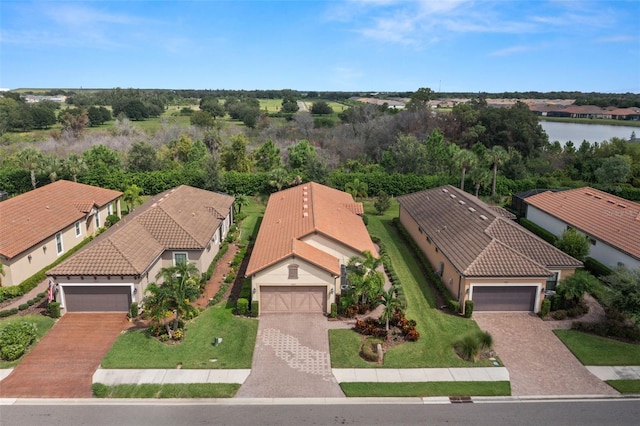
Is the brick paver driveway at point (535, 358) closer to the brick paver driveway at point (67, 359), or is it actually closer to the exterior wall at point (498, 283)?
the exterior wall at point (498, 283)

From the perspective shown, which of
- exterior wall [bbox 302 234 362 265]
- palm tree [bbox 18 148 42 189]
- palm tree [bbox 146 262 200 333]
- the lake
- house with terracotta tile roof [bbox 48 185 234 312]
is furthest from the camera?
the lake

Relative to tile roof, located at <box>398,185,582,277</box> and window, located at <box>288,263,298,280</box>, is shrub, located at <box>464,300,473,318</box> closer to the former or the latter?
tile roof, located at <box>398,185,582,277</box>

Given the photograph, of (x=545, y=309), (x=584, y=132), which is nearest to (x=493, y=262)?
(x=545, y=309)

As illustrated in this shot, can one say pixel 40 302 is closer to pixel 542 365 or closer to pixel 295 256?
pixel 295 256

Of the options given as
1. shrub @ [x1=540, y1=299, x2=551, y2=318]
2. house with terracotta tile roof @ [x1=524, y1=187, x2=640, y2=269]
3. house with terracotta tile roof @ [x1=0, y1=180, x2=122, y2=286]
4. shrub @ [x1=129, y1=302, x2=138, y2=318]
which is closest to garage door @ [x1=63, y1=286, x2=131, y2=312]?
shrub @ [x1=129, y1=302, x2=138, y2=318]

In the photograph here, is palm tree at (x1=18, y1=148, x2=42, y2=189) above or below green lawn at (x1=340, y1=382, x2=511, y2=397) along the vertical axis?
above

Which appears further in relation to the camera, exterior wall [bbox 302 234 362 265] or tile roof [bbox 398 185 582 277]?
exterior wall [bbox 302 234 362 265]

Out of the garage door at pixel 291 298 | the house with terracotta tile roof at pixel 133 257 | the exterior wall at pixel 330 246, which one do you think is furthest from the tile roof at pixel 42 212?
the exterior wall at pixel 330 246

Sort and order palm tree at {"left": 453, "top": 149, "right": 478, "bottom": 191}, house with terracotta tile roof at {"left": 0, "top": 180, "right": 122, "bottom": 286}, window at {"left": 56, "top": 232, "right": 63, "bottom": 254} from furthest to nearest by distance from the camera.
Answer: palm tree at {"left": 453, "top": 149, "right": 478, "bottom": 191} → window at {"left": 56, "top": 232, "right": 63, "bottom": 254} → house with terracotta tile roof at {"left": 0, "top": 180, "right": 122, "bottom": 286}

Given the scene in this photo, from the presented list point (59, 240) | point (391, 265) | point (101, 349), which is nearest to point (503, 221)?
point (391, 265)
